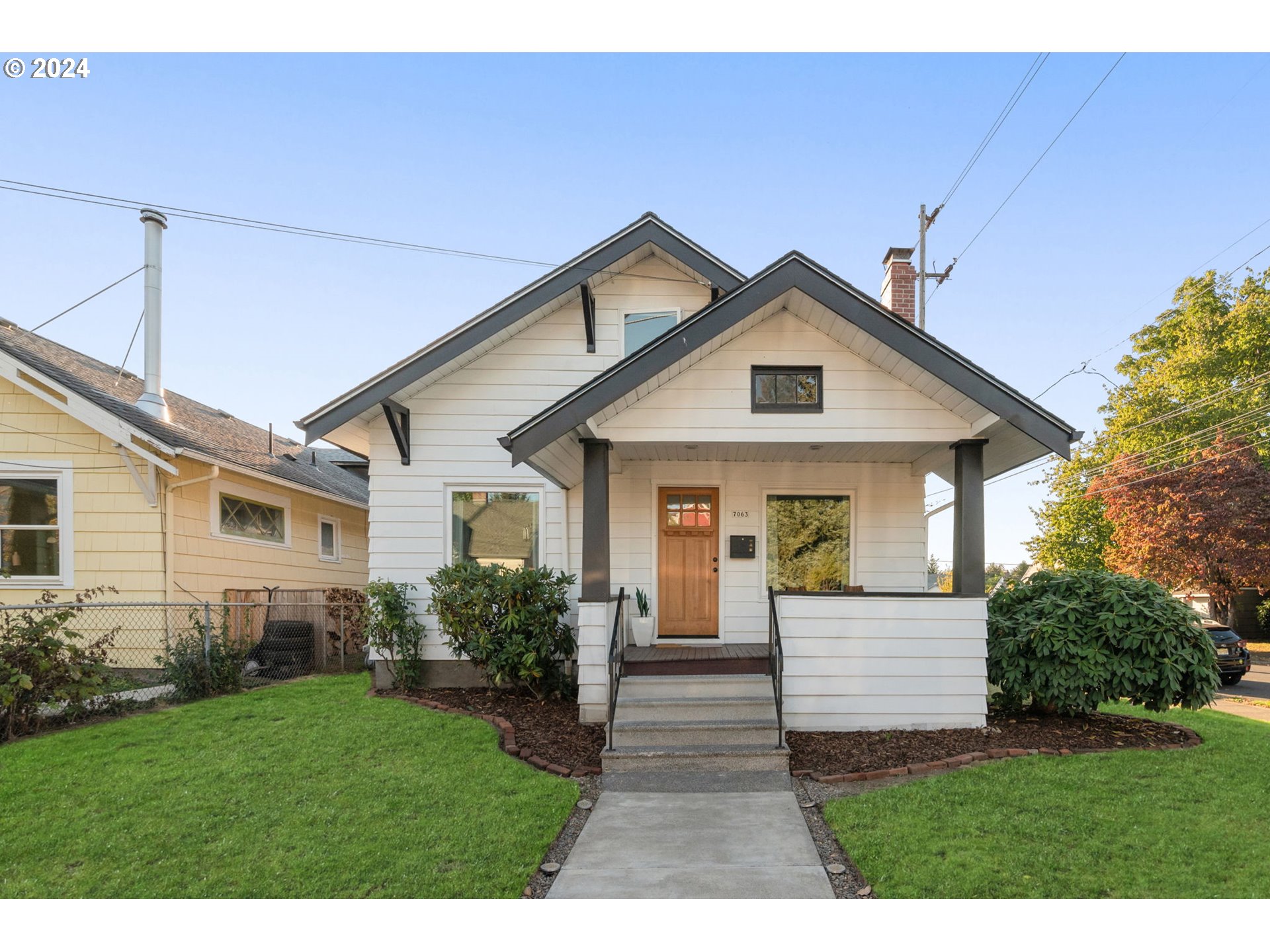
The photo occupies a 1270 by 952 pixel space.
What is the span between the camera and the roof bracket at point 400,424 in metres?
9.12

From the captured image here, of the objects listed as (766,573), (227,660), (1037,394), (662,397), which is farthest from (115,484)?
(1037,394)

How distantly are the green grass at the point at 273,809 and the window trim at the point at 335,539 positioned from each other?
748 centimetres

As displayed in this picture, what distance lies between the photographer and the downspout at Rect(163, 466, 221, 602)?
10125 millimetres

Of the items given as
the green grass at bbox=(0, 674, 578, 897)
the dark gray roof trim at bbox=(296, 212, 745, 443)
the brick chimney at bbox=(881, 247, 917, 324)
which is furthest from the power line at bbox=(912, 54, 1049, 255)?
the green grass at bbox=(0, 674, 578, 897)

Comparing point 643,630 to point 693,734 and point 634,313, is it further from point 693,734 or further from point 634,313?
point 634,313

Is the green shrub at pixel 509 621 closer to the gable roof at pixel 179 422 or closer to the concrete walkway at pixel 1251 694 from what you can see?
the gable roof at pixel 179 422

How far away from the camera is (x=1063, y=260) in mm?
16672

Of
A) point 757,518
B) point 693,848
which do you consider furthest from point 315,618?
point 693,848

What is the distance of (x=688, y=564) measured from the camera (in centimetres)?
942

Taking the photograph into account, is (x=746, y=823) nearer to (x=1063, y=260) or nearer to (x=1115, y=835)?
(x=1115, y=835)

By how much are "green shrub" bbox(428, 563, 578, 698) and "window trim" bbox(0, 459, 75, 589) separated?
5.61 meters

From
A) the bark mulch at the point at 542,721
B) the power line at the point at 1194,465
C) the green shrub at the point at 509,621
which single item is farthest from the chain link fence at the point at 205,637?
the power line at the point at 1194,465

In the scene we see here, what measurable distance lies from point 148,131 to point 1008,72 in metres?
14.2

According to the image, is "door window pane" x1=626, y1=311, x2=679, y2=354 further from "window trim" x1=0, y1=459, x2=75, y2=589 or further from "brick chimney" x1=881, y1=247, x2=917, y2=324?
"window trim" x1=0, y1=459, x2=75, y2=589
